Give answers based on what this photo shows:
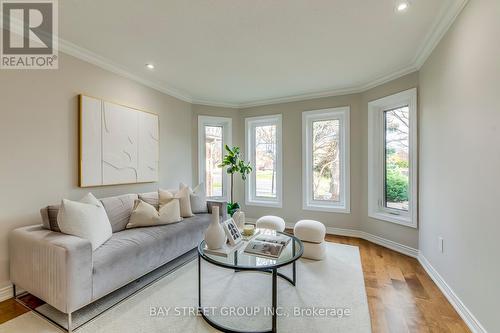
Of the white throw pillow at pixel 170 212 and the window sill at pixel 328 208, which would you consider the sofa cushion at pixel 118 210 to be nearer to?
the white throw pillow at pixel 170 212

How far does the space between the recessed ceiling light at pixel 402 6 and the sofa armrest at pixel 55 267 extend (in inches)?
127

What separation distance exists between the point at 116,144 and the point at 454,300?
3978 millimetres

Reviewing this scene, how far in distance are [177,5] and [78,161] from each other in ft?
6.60

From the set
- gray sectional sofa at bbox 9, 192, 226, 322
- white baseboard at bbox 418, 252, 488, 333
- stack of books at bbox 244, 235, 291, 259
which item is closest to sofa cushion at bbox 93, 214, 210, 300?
gray sectional sofa at bbox 9, 192, 226, 322

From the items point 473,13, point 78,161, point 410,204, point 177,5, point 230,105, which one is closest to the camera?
point 473,13

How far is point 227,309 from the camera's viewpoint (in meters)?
1.95

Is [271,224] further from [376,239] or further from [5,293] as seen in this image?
[5,293]

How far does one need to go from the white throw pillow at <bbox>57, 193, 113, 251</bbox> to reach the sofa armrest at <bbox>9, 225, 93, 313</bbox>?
83mm

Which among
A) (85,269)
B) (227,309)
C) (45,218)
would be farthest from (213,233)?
(45,218)

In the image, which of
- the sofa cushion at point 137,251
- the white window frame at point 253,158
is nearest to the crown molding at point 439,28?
the white window frame at point 253,158

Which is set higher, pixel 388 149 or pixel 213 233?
pixel 388 149

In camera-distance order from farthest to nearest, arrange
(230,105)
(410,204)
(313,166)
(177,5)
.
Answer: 1. (230,105)
2. (313,166)
3. (410,204)
4. (177,5)

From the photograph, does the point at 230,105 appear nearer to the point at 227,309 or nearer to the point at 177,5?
the point at 177,5

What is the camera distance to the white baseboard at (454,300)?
5.53 feet
